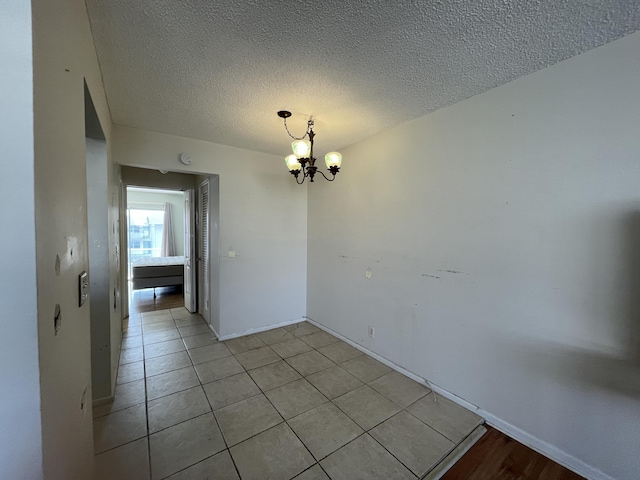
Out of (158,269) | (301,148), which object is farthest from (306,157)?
(158,269)

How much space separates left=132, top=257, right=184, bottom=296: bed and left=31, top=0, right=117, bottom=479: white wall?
4421 mm

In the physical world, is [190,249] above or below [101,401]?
above

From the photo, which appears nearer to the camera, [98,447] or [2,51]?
[2,51]

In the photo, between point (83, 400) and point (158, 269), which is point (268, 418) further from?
Result: point (158, 269)

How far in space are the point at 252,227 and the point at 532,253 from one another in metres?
2.94

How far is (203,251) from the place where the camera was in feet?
13.2

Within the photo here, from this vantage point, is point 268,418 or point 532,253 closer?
point 532,253

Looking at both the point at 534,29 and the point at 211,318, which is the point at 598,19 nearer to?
the point at 534,29

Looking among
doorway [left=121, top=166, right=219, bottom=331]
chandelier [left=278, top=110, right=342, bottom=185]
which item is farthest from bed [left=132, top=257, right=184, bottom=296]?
chandelier [left=278, top=110, right=342, bottom=185]

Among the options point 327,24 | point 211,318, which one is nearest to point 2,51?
point 327,24

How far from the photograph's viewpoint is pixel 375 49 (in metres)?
1.56

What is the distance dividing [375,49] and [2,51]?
159 cm

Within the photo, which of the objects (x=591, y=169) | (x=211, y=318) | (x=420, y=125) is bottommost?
(x=211, y=318)

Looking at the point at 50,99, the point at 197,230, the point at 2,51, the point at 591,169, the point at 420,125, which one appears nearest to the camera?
the point at 2,51
